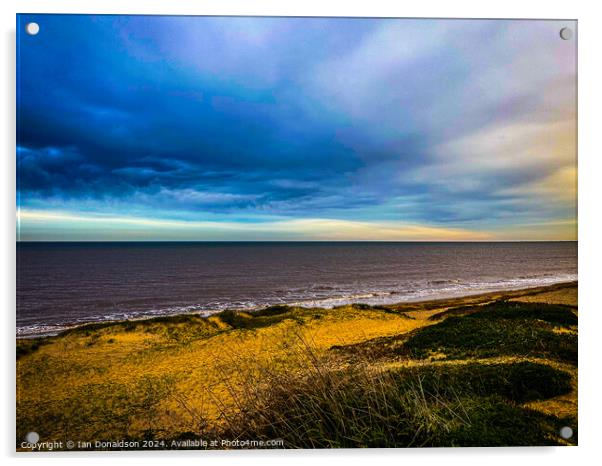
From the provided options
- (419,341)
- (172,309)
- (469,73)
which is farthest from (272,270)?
(469,73)

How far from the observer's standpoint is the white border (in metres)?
2.60

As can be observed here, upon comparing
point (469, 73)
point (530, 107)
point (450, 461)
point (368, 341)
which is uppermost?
point (469, 73)

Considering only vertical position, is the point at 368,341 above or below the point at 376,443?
above

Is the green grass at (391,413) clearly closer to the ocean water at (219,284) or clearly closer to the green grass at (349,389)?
the green grass at (349,389)

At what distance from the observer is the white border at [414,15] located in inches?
102

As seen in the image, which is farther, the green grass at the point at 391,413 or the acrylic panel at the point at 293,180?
the acrylic panel at the point at 293,180

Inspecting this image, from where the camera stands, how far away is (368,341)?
3.88m

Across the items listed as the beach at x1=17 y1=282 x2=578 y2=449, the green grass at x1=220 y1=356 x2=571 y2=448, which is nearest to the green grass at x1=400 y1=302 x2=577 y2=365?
the beach at x1=17 y1=282 x2=578 y2=449

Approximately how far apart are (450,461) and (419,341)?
1.29m

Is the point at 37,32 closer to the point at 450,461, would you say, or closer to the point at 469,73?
the point at 469,73

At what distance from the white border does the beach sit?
122 millimetres

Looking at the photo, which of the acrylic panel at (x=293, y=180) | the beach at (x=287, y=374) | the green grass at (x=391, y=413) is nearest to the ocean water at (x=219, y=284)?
the acrylic panel at (x=293, y=180)

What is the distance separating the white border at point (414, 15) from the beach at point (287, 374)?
122mm

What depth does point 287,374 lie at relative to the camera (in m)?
2.88
